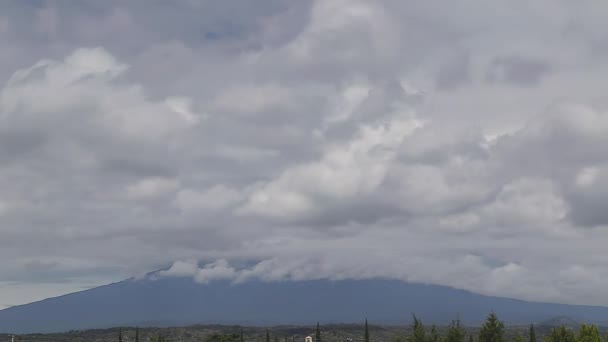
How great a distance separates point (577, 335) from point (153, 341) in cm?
6996

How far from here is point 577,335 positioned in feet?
327

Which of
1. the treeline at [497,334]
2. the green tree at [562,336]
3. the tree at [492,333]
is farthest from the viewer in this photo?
the tree at [492,333]

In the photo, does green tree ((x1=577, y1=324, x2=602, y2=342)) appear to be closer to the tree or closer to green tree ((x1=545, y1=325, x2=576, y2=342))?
green tree ((x1=545, y1=325, x2=576, y2=342))

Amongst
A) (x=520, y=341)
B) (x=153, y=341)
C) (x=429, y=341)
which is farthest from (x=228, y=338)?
(x=520, y=341)

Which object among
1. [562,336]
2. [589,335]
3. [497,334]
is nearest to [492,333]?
[497,334]

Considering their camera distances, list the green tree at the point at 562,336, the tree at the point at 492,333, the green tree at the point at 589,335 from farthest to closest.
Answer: the tree at the point at 492,333
the green tree at the point at 562,336
the green tree at the point at 589,335

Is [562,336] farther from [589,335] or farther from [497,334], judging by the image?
[497,334]

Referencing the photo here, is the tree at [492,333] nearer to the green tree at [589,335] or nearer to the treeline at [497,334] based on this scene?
the treeline at [497,334]

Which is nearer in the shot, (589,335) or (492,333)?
(589,335)

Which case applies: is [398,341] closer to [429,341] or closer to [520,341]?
[429,341]

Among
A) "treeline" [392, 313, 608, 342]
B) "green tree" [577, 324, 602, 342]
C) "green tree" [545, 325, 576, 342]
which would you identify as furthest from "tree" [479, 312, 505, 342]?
"green tree" [577, 324, 602, 342]

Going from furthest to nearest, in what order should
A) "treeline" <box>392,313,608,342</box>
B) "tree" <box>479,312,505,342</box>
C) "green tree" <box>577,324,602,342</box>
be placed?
"tree" <box>479,312,505,342</box>, "treeline" <box>392,313,608,342</box>, "green tree" <box>577,324,602,342</box>

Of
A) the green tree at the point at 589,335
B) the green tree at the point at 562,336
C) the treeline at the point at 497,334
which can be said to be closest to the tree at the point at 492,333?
the treeline at the point at 497,334

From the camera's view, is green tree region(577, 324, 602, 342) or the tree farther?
the tree
